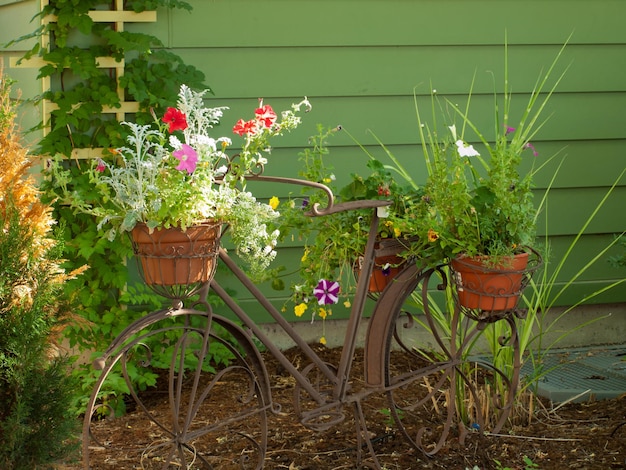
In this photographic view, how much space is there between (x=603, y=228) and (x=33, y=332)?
10.5 ft

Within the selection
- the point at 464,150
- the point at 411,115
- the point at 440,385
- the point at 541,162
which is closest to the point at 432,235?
the point at 464,150

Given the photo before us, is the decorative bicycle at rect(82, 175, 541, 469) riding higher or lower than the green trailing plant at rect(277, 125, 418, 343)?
lower

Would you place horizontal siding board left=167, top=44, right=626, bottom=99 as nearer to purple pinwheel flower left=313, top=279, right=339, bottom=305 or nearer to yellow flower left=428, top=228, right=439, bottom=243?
purple pinwheel flower left=313, top=279, right=339, bottom=305

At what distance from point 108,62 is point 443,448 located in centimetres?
214

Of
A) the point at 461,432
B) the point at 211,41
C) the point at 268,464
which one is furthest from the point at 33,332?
the point at 211,41

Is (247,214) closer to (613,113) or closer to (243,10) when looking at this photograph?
(243,10)

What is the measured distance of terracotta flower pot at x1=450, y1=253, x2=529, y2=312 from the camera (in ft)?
9.91

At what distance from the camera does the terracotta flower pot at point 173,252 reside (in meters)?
2.54

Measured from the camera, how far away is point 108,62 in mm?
3986

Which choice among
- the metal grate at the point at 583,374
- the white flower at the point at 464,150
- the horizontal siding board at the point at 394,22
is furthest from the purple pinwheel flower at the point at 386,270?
the horizontal siding board at the point at 394,22

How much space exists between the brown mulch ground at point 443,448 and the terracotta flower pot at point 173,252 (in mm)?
811

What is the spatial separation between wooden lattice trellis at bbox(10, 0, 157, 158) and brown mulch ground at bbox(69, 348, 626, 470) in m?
1.26

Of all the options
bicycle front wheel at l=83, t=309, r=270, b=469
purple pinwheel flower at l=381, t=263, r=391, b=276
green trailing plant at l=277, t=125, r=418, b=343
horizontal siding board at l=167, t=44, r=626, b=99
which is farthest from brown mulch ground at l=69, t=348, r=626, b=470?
horizontal siding board at l=167, t=44, r=626, b=99

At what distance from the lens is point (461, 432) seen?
131 inches
